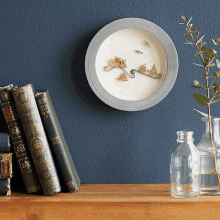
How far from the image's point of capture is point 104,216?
0.91 metres

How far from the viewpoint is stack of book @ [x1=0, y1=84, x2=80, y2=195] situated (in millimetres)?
968

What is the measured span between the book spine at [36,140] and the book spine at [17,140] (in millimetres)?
28

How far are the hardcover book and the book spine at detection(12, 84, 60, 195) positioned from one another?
0.27ft

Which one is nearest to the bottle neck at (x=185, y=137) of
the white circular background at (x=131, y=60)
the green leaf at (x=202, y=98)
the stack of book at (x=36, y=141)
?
the green leaf at (x=202, y=98)

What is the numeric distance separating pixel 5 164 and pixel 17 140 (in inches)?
3.4

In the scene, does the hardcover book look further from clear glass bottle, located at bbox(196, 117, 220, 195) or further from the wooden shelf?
clear glass bottle, located at bbox(196, 117, 220, 195)

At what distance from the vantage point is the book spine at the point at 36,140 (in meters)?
0.97

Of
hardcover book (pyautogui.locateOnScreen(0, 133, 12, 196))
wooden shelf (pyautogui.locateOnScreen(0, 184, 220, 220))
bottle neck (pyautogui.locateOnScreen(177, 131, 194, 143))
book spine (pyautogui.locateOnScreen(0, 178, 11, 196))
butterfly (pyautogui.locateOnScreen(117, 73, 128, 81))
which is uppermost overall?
butterfly (pyautogui.locateOnScreen(117, 73, 128, 81))

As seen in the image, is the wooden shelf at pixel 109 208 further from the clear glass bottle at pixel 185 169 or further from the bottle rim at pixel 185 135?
the bottle rim at pixel 185 135

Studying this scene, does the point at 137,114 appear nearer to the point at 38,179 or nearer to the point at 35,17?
the point at 38,179

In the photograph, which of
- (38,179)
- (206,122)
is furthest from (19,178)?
(206,122)

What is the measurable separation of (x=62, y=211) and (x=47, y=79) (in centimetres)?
53

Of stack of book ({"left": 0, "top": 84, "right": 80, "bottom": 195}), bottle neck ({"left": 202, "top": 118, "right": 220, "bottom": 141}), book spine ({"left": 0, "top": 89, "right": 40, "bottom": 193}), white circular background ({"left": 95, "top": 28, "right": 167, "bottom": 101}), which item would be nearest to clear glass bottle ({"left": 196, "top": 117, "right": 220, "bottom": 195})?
bottle neck ({"left": 202, "top": 118, "right": 220, "bottom": 141})

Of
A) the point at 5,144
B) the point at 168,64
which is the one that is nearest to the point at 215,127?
the point at 168,64
